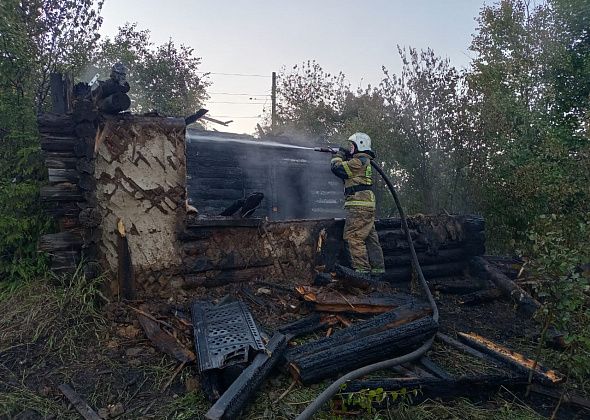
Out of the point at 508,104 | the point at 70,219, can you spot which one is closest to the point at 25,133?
the point at 70,219

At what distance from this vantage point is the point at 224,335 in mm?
3949

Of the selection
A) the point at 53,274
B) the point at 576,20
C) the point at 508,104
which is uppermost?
the point at 576,20

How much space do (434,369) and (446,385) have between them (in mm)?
243

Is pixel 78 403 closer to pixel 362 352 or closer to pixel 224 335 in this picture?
pixel 224 335

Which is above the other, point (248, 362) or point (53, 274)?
point (53, 274)

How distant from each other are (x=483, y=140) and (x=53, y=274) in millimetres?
10223

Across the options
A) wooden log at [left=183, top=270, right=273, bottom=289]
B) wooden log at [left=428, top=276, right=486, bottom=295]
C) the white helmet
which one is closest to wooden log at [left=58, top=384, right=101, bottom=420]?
wooden log at [left=183, top=270, right=273, bottom=289]

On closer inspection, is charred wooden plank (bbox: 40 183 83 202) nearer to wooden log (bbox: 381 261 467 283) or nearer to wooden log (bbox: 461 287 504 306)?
wooden log (bbox: 381 261 467 283)

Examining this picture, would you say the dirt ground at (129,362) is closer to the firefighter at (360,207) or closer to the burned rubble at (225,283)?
the burned rubble at (225,283)

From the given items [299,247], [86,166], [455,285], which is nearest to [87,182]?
[86,166]

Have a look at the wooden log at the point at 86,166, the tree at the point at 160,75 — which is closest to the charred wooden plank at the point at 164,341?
the wooden log at the point at 86,166

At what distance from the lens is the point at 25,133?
5.75m

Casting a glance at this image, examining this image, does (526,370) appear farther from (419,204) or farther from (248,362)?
(419,204)

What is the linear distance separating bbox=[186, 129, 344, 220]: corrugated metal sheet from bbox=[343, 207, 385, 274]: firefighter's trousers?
565 cm
